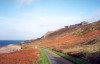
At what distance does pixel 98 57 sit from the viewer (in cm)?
3141

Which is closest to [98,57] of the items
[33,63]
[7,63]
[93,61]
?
[93,61]

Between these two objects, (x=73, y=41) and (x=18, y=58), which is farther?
(x=73, y=41)

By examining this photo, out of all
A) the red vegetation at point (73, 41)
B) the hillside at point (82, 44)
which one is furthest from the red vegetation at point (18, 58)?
the red vegetation at point (73, 41)

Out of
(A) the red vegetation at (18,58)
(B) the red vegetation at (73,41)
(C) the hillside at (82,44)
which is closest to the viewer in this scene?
(A) the red vegetation at (18,58)

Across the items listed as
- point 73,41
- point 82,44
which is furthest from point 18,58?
point 73,41

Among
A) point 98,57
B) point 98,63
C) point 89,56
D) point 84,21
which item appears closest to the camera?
point 98,63

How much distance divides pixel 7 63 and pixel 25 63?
3537 mm

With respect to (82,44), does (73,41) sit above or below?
above

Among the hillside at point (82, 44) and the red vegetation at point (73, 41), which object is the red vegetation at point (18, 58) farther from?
the red vegetation at point (73, 41)

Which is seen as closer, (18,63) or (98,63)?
(98,63)

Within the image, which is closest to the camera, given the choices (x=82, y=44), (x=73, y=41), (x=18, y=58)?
(x=18, y=58)

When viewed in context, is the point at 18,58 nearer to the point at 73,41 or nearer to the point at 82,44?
the point at 82,44

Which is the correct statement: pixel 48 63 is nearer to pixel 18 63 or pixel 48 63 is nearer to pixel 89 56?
pixel 18 63

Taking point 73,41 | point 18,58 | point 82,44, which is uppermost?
point 73,41
